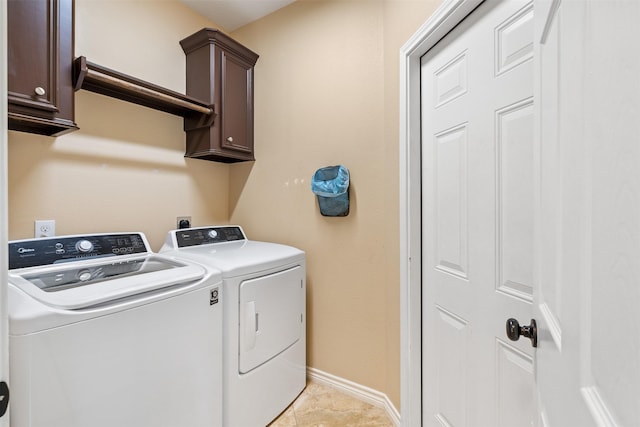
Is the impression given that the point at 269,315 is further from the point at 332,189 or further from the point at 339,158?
the point at 339,158

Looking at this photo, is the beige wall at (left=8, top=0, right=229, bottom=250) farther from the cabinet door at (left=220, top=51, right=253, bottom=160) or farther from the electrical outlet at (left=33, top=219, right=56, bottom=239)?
the cabinet door at (left=220, top=51, right=253, bottom=160)

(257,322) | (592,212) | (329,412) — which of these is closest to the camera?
(592,212)

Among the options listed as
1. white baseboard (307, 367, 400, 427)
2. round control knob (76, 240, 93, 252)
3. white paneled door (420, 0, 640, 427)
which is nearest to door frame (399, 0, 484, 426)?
white paneled door (420, 0, 640, 427)

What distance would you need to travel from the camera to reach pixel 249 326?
1.55 metres

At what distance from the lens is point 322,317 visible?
2.09 m

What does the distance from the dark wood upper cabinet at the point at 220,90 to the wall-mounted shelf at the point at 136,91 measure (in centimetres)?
8

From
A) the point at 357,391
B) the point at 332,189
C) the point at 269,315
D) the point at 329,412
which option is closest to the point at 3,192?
the point at 269,315

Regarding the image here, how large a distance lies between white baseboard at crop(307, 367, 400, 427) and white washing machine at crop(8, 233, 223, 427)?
0.83 meters

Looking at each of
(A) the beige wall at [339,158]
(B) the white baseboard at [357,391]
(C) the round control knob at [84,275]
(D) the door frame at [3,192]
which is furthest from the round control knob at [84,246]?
(B) the white baseboard at [357,391]

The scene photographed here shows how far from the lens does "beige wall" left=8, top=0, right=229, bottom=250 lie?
1543 millimetres

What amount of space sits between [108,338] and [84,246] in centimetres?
78

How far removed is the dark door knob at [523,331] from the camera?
28.4 inches

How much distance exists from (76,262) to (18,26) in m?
1.06

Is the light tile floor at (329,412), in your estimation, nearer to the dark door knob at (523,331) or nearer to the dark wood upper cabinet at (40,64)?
the dark door knob at (523,331)
